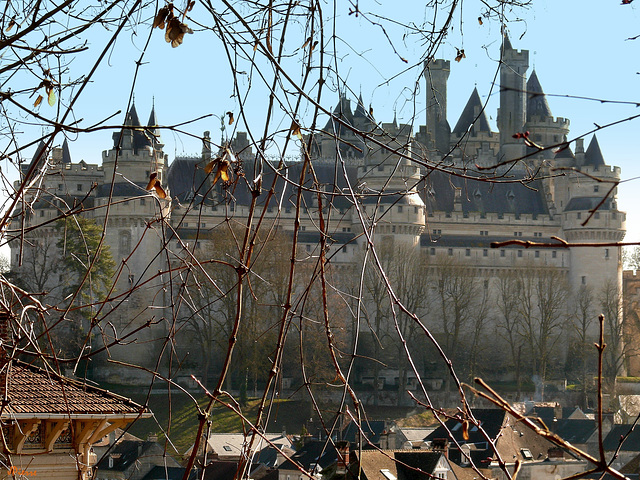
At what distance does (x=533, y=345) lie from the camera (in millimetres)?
46625

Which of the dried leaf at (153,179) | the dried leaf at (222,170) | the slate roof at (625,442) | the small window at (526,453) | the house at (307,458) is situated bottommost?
the slate roof at (625,442)

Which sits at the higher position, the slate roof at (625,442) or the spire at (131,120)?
the spire at (131,120)

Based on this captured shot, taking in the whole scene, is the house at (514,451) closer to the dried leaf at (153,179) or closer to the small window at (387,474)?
the small window at (387,474)

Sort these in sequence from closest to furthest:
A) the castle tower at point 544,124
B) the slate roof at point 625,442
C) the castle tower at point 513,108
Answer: the slate roof at point 625,442 → the castle tower at point 513,108 → the castle tower at point 544,124

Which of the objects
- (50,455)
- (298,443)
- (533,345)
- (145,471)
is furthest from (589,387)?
(50,455)

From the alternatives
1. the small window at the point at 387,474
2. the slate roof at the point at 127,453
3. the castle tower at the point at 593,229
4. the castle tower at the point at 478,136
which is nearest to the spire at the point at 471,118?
the castle tower at the point at 478,136

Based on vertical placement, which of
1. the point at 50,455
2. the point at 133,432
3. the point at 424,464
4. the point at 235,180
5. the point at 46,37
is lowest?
the point at 133,432

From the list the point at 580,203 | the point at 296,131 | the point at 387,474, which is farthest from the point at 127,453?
the point at 296,131

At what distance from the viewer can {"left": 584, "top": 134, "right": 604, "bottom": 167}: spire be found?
176ft

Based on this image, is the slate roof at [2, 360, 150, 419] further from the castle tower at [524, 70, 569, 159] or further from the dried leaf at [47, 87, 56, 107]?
the castle tower at [524, 70, 569, 159]

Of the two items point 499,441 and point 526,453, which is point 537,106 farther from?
point 526,453

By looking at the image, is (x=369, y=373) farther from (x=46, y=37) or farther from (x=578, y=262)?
(x=46, y=37)

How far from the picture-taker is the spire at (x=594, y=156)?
5353 cm

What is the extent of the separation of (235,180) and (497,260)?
49.3 metres
